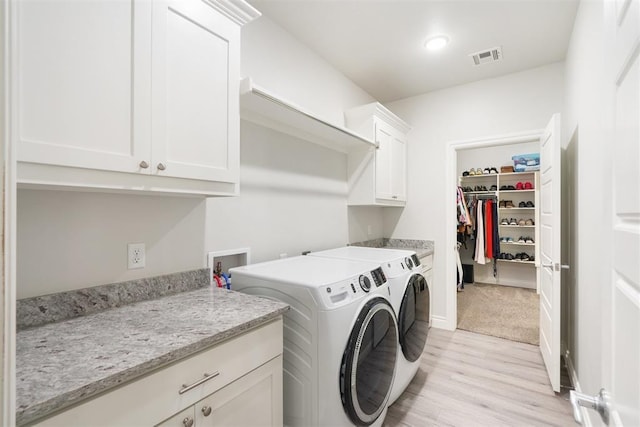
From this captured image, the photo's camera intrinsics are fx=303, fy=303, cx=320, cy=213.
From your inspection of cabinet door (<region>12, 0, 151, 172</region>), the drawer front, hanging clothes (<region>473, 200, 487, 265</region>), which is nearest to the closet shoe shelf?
hanging clothes (<region>473, 200, 487, 265</region>)

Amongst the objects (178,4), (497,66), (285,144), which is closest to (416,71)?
(497,66)

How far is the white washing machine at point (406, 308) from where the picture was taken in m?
1.88

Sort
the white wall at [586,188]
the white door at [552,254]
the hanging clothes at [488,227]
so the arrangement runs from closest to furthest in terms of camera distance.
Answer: the white wall at [586,188], the white door at [552,254], the hanging clothes at [488,227]

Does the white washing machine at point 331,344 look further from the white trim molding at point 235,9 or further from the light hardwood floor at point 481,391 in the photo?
the white trim molding at point 235,9

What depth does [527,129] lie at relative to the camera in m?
2.89

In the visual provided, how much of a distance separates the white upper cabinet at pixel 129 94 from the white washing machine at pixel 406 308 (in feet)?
3.76

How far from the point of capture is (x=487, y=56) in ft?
8.68

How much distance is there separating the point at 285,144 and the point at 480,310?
329 centimetres

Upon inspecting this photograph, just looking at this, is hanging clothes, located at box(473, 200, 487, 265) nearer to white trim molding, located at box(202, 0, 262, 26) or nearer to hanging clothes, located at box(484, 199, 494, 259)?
hanging clothes, located at box(484, 199, 494, 259)

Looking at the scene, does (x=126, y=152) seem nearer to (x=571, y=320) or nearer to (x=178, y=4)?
(x=178, y=4)

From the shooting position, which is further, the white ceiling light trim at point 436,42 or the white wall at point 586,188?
the white ceiling light trim at point 436,42

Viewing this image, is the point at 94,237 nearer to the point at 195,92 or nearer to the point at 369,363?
the point at 195,92

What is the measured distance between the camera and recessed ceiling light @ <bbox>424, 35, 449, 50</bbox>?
237cm

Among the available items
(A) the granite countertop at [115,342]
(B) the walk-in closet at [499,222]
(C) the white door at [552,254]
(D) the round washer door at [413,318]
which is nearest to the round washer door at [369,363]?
(D) the round washer door at [413,318]
